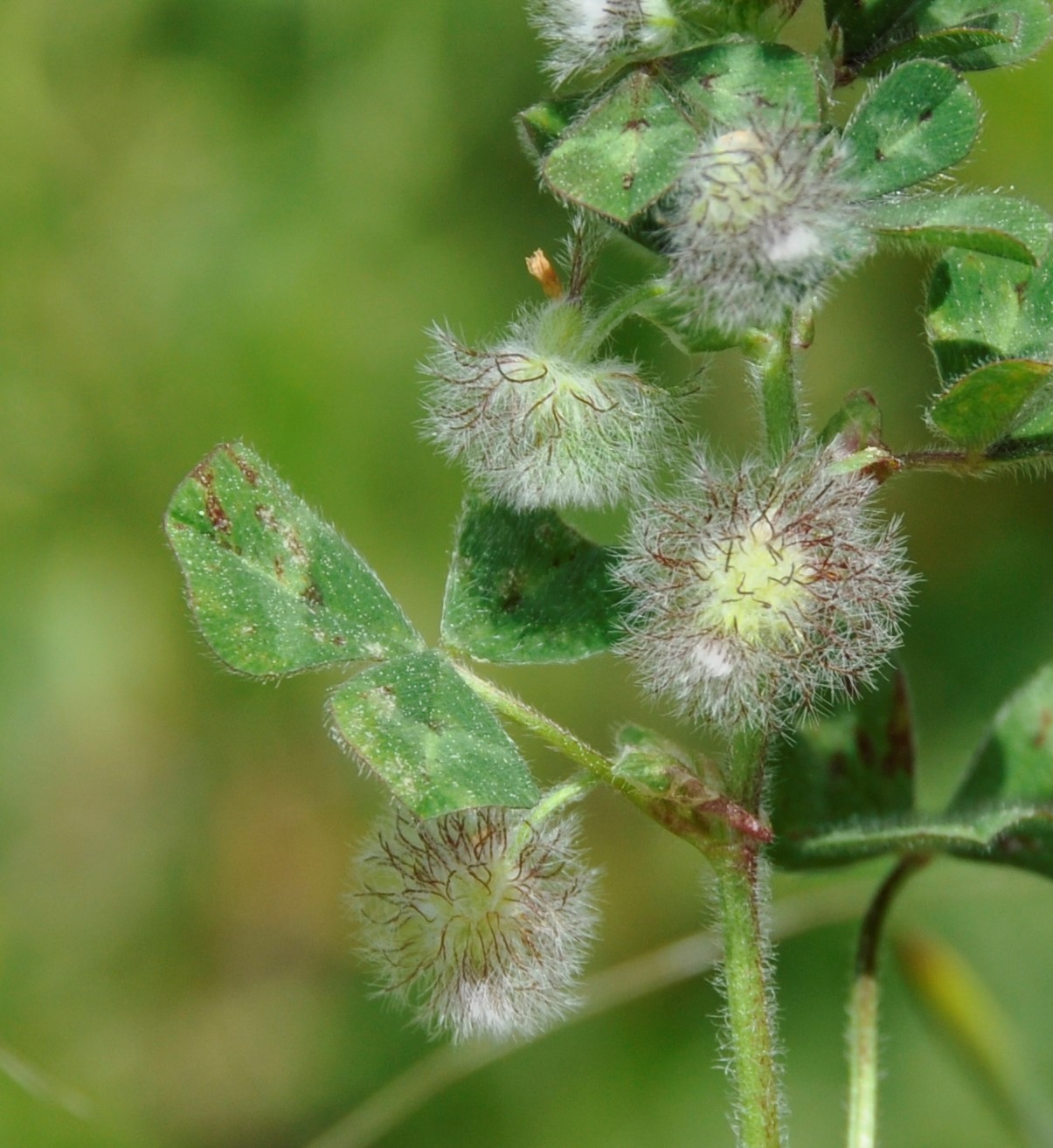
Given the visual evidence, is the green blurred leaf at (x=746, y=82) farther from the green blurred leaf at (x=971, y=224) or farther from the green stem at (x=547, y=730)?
the green stem at (x=547, y=730)

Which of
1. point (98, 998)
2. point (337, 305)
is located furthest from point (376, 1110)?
point (337, 305)

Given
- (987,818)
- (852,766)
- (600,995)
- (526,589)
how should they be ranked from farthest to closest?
(600,995), (852,766), (526,589), (987,818)

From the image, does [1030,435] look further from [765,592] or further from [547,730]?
[547,730]

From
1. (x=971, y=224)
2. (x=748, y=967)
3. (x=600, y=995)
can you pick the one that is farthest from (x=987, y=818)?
(x=600, y=995)

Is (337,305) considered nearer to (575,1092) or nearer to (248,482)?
(575,1092)

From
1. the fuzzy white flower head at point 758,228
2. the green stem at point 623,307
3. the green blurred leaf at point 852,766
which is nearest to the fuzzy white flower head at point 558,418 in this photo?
the green stem at point 623,307
